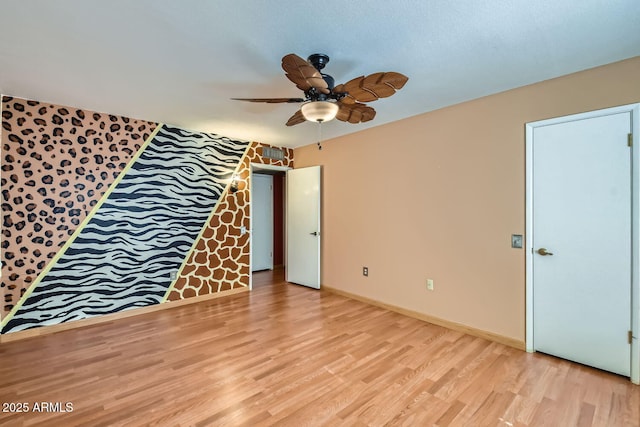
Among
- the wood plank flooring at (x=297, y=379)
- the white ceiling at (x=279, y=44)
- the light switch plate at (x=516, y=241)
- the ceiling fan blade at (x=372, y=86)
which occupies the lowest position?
the wood plank flooring at (x=297, y=379)

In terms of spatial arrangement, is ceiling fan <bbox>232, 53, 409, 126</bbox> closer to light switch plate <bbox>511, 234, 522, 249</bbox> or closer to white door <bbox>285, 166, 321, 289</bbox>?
light switch plate <bbox>511, 234, 522, 249</bbox>

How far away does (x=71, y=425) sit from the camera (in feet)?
6.02

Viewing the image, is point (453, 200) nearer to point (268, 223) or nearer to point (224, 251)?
point (224, 251)

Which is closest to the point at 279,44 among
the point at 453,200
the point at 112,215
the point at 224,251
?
the point at 453,200

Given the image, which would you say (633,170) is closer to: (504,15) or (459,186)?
(459,186)

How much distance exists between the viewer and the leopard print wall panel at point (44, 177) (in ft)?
10.0

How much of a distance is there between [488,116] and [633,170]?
48.0 inches

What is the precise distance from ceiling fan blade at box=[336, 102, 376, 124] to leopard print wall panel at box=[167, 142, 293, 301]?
8.79 ft

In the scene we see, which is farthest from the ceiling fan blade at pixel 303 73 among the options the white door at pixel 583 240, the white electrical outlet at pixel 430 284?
the white electrical outlet at pixel 430 284

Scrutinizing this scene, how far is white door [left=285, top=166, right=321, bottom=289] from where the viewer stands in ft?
16.3

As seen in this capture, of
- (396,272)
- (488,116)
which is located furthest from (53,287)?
(488,116)

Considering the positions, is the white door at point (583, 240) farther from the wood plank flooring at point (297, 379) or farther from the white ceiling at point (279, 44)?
the white ceiling at point (279, 44)

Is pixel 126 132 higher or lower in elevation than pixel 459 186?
higher

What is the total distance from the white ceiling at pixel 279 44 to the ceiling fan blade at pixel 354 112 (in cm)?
31
